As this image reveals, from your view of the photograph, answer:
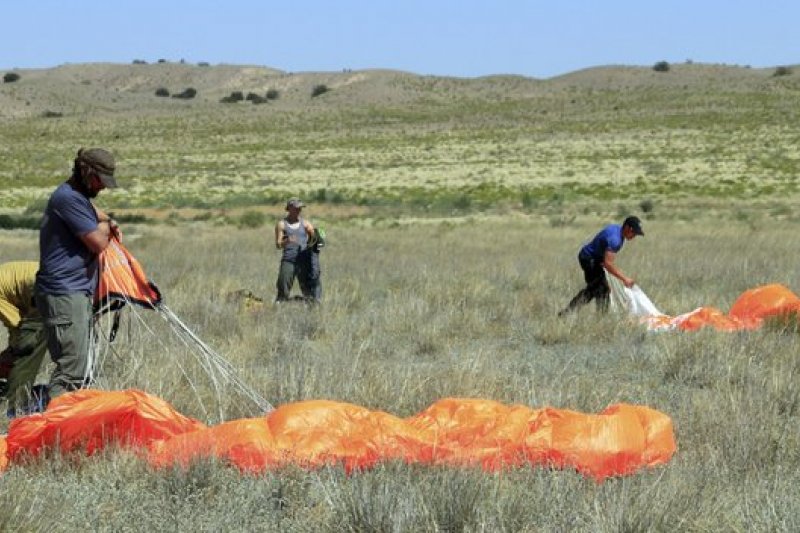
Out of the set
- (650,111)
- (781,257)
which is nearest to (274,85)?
(650,111)

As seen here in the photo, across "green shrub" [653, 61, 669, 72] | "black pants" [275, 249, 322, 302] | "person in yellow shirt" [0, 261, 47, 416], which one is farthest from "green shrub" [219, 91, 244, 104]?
"person in yellow shirt" [0, 261, 47, 416]

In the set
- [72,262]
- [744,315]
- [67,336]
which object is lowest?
[744,315]

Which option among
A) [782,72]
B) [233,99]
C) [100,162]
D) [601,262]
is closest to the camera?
[100,162]

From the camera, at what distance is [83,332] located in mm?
6199

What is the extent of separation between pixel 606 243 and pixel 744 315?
4.59 ft

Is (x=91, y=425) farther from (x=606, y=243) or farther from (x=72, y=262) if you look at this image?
(x=606, y=243)

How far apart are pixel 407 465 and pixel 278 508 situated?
615mm

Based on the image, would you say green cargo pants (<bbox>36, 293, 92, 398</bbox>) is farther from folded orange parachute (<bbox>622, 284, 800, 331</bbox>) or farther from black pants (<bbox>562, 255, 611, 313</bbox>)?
black pants (<bbox>562, 255, 611, 313</bbox>)

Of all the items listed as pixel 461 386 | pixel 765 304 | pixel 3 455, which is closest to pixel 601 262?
pixel 765 304

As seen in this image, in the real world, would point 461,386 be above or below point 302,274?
above

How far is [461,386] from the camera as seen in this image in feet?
22.5

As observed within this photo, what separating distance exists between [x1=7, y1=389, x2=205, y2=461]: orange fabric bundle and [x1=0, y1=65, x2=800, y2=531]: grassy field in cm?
14

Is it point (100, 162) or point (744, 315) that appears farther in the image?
point (744, 315)

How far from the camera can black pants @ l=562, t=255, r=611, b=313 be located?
1077cm
